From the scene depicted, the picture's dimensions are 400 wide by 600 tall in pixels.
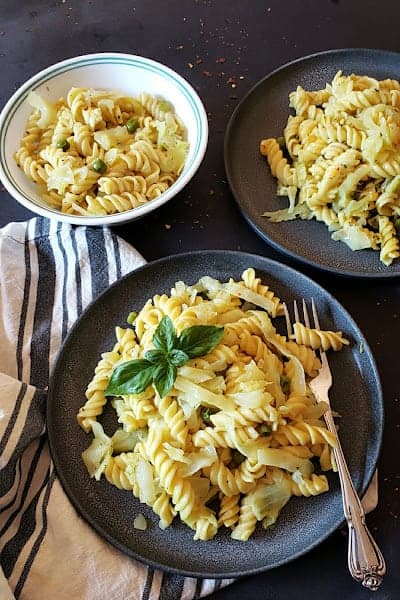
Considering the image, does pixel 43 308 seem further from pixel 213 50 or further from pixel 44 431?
pixel 213 50

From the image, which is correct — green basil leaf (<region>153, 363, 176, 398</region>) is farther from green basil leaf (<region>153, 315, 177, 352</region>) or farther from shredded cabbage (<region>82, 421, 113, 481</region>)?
shredded cabbage (<region>82, 421, 113, 481</region>)

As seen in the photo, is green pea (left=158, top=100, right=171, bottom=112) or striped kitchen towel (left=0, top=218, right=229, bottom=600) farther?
green pea (left=158, top=100, right=171, bottom=112)

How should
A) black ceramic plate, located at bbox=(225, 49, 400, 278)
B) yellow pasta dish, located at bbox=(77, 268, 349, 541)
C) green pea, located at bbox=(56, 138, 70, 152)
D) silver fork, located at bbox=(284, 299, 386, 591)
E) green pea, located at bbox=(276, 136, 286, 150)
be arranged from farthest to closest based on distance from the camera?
green pea, located at bbox=(276, 136, 286, 150)
green pea, located at bbox=(56, 138, 70, 152)
black ceramic plate, located at bbox=(225, 49, 400, 278)
yellow pasta dish, located at bbox=(77, 268, 349, 541)
silver fork, located at bbox=(284, 299, 386, 591)

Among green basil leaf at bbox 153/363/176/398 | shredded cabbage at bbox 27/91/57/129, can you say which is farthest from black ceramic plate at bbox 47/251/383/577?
shredded cabbage at bbox 27/91/57/129

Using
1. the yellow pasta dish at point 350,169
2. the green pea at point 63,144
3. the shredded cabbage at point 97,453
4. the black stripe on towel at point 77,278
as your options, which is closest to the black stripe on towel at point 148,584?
the shredded cabbage at point 97,453

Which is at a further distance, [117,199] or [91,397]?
[117,199]

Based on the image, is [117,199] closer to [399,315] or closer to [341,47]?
[399,315]

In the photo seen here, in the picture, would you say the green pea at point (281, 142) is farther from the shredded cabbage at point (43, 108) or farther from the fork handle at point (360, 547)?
the fork handle at point (360, 547)

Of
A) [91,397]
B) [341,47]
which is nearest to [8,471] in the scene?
[91,397]
